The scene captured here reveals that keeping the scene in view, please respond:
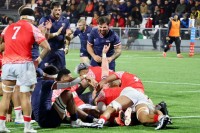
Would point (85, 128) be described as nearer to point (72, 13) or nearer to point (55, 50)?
point (55, 50)

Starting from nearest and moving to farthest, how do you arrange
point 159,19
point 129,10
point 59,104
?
point 59,104 → point 159,19 → point 129,10

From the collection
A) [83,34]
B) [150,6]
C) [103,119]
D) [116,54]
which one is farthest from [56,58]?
[150,6]

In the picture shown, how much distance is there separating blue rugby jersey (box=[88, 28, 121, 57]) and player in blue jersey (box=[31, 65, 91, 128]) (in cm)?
379

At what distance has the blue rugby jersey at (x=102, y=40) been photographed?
15.2 meters

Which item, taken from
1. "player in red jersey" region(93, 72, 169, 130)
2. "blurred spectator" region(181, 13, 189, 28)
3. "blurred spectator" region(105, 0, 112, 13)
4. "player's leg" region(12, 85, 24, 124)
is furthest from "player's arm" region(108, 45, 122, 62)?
"blurred spectator" region(105, 0, 112, 13)

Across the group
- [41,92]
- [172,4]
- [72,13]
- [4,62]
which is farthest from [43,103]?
[72,13]

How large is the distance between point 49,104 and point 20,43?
1269 millimetres

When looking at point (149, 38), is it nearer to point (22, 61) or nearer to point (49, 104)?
point (49, 104)

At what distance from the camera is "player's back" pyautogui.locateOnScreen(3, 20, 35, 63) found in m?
10.7

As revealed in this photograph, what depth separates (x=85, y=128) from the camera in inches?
451

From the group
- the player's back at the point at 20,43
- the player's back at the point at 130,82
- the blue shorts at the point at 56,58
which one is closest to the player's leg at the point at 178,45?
the blue shorts at the point at 56,58

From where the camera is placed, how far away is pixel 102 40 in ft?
49.9

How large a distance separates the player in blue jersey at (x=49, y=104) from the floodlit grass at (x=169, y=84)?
→ 0.62ft

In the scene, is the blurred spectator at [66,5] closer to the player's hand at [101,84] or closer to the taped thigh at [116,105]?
the player's hand at [101,84]
